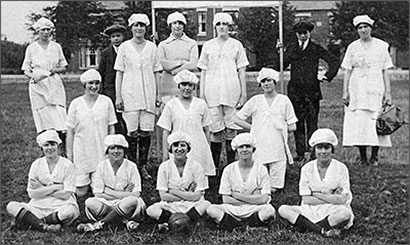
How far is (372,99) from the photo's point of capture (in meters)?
9.94

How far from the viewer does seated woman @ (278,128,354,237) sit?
725 centimetres

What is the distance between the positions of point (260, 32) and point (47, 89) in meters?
3.40

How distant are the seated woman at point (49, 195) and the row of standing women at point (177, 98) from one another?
0.88 m

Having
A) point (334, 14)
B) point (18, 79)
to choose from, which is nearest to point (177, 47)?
point (18, 79)

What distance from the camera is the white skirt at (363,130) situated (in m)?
10.0

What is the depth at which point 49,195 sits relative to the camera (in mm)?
7656

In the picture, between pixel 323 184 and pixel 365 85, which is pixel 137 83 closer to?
pixel 323 184

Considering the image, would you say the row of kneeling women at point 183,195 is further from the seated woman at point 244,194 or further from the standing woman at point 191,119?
the standing woman at point 191,119

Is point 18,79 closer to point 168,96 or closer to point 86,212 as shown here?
point 168,96

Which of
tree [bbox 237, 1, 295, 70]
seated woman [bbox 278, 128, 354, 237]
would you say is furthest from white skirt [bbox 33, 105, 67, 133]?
seated woman [bbox 278, 128, 354, 237]

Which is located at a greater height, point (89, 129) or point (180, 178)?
point (89, 129)

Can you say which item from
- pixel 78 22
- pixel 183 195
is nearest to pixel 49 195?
pixel 183 195

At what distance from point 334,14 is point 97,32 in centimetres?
1604

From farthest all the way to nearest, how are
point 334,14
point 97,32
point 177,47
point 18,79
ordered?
point 334,14 → point 18,79 → point 97,32 → point 177,47
